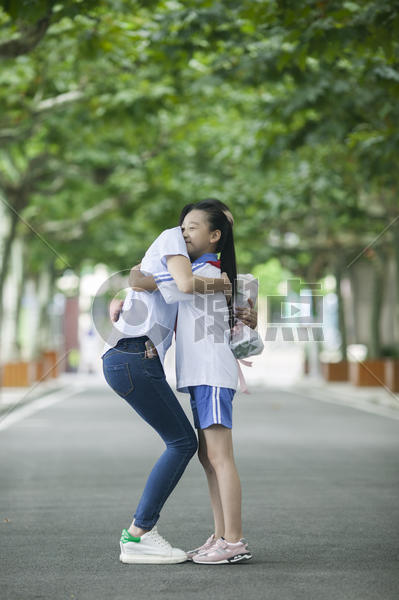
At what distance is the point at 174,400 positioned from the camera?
5883mm

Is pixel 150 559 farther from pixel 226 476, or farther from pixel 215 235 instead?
pixel 215 235

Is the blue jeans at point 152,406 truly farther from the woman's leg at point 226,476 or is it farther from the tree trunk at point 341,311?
the tree trunk at point 341,311

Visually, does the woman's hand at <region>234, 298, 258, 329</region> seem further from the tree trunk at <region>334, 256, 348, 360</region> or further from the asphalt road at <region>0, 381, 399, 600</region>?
the tree trunk at <region>334, 256, 348, 360</region>

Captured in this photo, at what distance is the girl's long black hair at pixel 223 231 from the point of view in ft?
19.5

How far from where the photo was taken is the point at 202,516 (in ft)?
25.0

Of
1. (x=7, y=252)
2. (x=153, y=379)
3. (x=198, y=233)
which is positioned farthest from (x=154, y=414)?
(x=7, y=252)

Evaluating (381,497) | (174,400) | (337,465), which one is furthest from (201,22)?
(174,400)

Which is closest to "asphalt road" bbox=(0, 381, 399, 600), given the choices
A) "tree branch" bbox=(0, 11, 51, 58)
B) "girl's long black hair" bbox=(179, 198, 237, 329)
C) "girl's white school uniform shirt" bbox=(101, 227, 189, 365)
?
"girl's white school uniform shirt" bbox=(101, 227, 189, 365)

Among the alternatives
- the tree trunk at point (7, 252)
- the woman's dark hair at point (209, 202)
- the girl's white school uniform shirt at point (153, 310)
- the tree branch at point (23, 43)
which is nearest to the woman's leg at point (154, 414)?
the girl's white school uniform shirt at point (153, 310)

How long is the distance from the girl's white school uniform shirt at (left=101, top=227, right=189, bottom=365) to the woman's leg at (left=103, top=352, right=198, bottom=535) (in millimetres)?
114

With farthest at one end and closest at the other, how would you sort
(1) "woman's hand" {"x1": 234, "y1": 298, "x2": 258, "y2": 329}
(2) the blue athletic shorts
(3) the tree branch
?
(3) the tree branch, (1) "woman's hand" {"x1": 234, "y1": 298, "x2": 258, "y2": 329}, (2) the blue athletic shorts

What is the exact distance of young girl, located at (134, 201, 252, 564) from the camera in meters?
5.79

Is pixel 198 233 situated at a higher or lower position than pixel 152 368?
higher

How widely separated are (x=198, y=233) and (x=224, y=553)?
1624 mm
